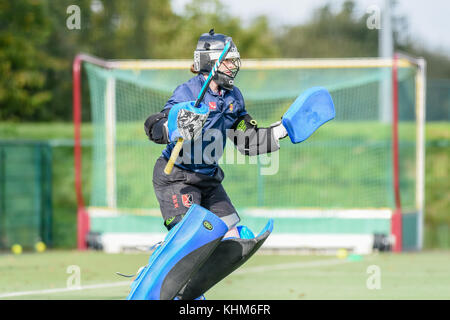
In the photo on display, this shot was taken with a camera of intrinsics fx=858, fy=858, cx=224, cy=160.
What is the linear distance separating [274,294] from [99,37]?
20.4m

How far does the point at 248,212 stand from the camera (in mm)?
12086

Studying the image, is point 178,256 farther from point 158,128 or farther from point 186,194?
point 158,128

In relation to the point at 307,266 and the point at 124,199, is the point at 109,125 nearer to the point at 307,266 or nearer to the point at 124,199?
the point at 124,199

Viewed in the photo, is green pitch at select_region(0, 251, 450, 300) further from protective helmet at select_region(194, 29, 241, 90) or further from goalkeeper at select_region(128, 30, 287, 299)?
protective helmet at select_region(194, 29, 241, 90)

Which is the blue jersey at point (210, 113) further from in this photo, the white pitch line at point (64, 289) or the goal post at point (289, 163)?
the goal post at point (289, 163)

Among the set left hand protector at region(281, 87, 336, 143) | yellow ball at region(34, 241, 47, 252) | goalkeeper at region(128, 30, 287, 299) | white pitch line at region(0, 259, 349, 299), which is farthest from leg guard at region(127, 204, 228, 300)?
yellow ball at region(34, 241, 47, 252)

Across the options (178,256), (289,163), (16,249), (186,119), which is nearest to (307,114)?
(186,119)

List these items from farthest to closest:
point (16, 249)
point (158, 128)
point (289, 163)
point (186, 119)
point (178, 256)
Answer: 1. point (289, 163)
2. point (16, 249)
3. point (158, 128)
4. point (178, 256)
5. point (186, 119)

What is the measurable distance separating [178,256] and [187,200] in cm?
50

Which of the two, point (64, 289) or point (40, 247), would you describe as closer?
point (64, 289)

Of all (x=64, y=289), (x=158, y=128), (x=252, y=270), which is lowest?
(x=252, y=270)

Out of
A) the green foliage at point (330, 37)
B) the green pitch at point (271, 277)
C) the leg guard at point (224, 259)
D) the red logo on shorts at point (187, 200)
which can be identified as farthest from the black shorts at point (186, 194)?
the green foliage at point (330, 37)

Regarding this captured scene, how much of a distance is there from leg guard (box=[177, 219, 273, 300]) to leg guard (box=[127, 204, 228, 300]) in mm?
271

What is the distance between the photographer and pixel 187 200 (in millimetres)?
5473
